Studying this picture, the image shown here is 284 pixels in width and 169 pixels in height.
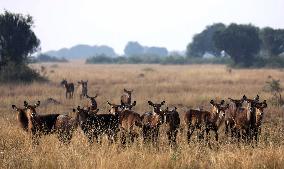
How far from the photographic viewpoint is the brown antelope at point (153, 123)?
12.0 m

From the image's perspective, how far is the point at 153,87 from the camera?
3055 centimetres

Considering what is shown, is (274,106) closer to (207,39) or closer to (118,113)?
(118,113)

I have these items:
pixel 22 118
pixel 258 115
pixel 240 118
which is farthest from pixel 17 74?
pixel 258 115

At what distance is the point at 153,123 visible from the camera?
1221cm

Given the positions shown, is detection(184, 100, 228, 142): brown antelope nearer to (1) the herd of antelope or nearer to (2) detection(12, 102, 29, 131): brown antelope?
(1) the herd of antelope

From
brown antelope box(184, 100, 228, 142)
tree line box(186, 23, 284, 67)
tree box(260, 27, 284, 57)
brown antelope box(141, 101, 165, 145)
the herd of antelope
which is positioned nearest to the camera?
brown antelope box(141, 101, 165, 145)

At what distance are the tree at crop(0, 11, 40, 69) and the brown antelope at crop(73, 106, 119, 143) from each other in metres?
26.5

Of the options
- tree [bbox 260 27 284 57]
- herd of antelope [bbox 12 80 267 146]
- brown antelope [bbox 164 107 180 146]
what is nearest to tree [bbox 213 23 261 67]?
tree [bbox 260 27 284 57]

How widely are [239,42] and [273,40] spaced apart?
35.9 feet

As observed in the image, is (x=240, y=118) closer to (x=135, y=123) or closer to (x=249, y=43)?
(x=135, y=123)

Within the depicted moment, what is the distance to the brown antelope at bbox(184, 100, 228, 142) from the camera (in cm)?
1313

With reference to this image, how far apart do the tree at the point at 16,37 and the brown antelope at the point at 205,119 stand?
87.9 feet

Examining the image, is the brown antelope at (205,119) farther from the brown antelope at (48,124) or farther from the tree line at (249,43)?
the tree line at (249,43)

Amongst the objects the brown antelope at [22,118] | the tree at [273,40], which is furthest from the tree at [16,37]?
the tree at [273,40]
